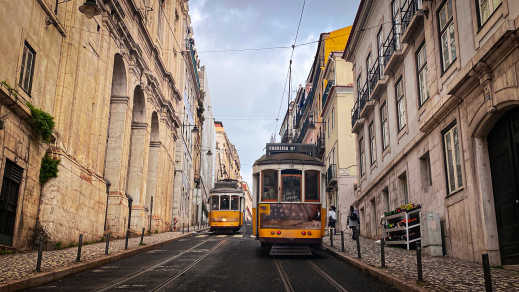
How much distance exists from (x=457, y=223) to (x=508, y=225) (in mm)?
2068

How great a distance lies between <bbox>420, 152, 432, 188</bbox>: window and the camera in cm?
1435

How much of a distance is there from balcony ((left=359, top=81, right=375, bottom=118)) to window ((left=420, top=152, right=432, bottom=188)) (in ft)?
21.2

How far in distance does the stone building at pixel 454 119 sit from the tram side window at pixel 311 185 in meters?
3.32

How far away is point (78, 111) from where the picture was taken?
1580cm

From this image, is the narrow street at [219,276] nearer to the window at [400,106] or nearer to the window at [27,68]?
the window at [27,68]

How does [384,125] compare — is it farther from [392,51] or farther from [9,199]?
[9,199]

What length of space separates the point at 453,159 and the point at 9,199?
37.9 ft

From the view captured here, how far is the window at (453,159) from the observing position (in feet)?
37.3

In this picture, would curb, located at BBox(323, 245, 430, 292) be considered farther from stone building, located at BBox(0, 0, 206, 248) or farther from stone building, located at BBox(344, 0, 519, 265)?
stone building, located at BBox(0, 0, 206, 248)

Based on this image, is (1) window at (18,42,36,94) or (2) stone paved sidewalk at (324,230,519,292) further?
(1) window at (18,42,36,94)

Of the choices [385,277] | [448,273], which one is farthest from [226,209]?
[448,273]

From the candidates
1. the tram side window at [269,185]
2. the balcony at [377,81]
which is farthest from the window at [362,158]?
the tram side window at [269,185]

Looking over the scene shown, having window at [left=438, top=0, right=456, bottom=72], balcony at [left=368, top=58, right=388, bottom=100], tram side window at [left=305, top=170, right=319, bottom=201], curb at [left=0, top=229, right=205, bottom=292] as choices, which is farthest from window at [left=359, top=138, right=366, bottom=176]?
curb at [left=0, top=229, right=205, bottom=292]

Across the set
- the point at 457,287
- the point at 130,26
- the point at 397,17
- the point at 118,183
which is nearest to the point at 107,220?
the point at 118,183
